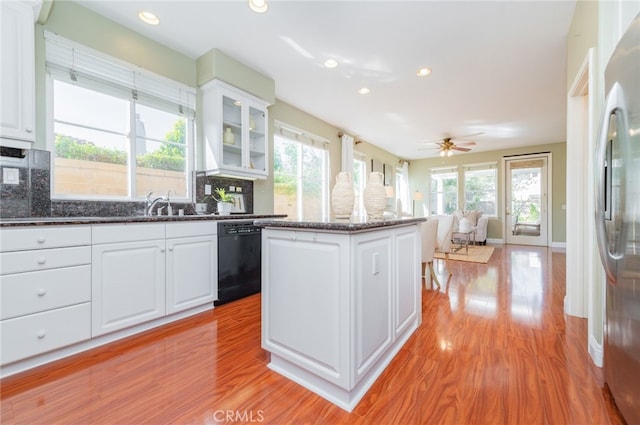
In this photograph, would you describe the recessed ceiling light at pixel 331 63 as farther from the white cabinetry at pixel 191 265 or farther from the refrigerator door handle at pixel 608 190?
the refrigerator door handle at pixel 608 190

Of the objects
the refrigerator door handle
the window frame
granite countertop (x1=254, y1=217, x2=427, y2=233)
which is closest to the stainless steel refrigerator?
the refrigerator door handle

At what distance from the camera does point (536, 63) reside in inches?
121

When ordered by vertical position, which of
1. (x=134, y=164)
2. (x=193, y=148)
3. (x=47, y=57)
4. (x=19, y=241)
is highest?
(x=47, y=57)

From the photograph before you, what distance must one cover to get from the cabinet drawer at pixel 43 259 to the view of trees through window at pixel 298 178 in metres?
2.61

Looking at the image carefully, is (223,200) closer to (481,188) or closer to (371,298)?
(371,298)

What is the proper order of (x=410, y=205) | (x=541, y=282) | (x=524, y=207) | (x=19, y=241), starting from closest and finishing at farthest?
(x=19, y=241), (x=541, y=282), (x=524, y=207), (x=410, y=205)

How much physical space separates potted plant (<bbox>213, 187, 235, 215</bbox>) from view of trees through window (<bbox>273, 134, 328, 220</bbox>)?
3.16ft

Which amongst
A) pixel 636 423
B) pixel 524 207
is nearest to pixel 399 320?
pixel 636 423

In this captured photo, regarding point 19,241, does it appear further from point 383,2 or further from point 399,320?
point 383,2

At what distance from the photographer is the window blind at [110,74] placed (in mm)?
2166

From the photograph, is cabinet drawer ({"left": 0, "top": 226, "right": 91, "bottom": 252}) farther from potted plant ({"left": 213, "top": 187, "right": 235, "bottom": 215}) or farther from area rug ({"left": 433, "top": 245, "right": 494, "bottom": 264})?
area rug ({"left": 433, "top": 245, "right": 494, "bottom": 264})

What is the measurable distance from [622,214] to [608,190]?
20 cm

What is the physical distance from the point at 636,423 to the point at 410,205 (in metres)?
8.00

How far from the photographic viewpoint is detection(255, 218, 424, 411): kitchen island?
1.30 meters
